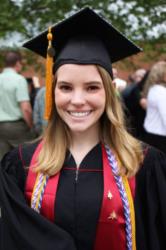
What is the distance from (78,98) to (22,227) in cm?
64

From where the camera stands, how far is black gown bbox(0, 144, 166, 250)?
2.06 metres

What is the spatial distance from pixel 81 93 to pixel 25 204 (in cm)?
57

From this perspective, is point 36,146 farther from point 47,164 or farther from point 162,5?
point 162,5

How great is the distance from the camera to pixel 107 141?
2324 mm

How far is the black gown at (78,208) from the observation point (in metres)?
2.06

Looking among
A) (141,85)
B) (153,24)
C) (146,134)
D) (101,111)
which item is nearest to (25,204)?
(101,111)

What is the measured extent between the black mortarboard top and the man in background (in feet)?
9.96

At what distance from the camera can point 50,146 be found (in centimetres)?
232

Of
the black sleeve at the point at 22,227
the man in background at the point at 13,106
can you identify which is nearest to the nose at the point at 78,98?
the black sleeve at the point at 22,227

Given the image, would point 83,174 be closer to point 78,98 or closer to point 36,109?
point 78,98

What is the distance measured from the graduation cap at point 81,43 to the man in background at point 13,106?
10.0ft

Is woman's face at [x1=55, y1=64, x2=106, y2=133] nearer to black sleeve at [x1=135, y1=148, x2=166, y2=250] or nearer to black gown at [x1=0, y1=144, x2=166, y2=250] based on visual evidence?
black gown at [x1=0, y1=144, x2=166, y2=250]

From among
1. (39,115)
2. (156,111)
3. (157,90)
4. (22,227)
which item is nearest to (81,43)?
(22,227)

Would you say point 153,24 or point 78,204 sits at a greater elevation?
point 153,24
